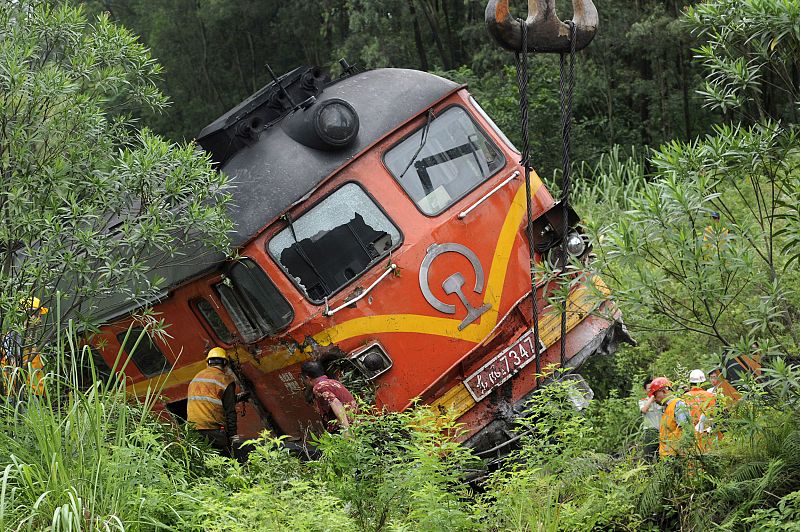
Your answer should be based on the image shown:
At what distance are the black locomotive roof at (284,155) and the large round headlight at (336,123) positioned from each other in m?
0.11

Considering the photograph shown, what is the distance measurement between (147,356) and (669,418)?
15.1 feet

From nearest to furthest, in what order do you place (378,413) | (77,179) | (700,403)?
1. (700,403)
2. (77,179)
3. (378,413)

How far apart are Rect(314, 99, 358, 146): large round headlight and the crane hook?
161cm

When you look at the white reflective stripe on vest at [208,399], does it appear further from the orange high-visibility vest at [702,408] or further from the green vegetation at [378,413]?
the orange high-visibility vest at [702,408]

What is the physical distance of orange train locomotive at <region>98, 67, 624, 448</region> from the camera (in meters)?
7.75

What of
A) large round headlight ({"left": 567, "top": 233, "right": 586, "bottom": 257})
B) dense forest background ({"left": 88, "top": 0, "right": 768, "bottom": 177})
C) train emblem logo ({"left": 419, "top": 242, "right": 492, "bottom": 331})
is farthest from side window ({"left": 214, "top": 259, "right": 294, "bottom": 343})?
dense forest background ({"left": 88, "top": 0, "right": 768, "bottom": 177})

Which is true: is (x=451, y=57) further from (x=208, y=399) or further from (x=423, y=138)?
(x=208, y=399)

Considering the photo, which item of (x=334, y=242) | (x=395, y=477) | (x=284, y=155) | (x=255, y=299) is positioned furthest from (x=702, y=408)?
(x=284, y=155)

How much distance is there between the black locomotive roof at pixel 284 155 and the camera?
7.74 m

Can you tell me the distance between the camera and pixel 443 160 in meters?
8.32

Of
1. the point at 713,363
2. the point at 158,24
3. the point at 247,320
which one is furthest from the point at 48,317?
the point at 158,24

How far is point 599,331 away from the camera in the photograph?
8.41 meters

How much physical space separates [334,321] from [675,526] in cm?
290

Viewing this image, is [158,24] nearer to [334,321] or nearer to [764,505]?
[334,321]
